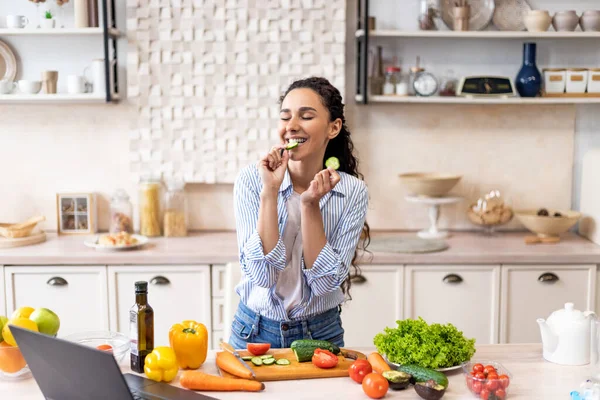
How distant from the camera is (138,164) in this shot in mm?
3828

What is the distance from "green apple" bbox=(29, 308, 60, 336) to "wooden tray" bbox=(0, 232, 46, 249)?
177 centimetres

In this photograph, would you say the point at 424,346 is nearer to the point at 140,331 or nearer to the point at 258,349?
the point at 258,349

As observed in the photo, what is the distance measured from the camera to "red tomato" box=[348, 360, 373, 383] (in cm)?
180

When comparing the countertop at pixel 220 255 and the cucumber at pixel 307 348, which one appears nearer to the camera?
the cucumber at pixel 307 348

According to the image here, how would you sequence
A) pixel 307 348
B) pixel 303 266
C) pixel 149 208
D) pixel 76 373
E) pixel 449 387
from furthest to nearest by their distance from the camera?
pixel 149 208, pixel 303 266, pixel 307 348, pixel 449 387, pixel 76 373

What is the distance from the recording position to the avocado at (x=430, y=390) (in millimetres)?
1688

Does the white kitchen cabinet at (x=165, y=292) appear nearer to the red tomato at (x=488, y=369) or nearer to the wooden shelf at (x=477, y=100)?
the wooden shelf at (x=477, y=100)

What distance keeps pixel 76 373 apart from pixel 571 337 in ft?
4.11

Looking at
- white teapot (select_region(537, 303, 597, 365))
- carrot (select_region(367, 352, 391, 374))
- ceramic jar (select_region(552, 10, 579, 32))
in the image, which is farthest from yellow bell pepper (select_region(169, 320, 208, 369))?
ceramic jar (select_region(552, 10, 579, 32))

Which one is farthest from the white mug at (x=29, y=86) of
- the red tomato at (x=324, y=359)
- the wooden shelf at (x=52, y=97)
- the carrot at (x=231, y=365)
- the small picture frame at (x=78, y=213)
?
the red tomato at (x=324, y=359)

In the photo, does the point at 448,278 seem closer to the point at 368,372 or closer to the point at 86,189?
the point at 368,372

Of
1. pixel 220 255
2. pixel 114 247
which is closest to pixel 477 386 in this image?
pixel 220 255

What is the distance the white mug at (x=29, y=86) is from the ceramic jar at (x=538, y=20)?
2.44 metres

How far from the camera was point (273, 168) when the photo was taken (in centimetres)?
216
